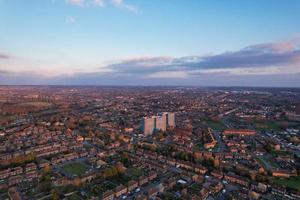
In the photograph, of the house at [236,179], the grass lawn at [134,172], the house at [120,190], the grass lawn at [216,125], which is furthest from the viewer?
the grass lawn at [216,125]

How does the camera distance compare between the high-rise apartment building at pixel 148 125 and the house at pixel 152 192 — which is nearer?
the house at pixel 152 192

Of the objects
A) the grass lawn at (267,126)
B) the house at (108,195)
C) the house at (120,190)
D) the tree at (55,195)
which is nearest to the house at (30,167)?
the tree at (55,195)

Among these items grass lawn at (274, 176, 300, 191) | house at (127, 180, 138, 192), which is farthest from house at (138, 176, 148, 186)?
grass lawn at (274, 176, 300, 191)

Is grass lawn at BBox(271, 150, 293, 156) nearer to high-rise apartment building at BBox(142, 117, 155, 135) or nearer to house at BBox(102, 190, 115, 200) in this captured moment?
high-rise apartment building at BBox(142, 117, 155, 135)

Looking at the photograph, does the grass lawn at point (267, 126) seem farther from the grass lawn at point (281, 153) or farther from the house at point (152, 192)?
the house at point (152, 192)

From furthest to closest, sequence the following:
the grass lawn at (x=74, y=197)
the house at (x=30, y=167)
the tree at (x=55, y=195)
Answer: the house at (x=30, y=167), the grass lawn at (x=74, y=197), the tree at (x=55, y=195)
